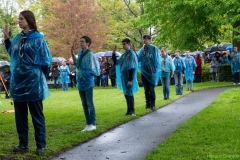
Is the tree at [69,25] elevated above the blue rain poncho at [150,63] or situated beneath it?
elevated above

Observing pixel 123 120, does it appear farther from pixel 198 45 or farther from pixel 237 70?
pixel 198 45

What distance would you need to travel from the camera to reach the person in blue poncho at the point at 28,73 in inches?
258

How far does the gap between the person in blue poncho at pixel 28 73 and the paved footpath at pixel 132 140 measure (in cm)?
64

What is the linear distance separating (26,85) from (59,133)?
7.63ft

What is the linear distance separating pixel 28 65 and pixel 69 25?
39.9 metres

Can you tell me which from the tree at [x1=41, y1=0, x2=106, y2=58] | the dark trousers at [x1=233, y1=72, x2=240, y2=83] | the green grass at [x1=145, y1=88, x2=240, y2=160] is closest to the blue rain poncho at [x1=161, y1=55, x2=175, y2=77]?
the green grass at [x1=145, y1=88, x2=240, y2=160]

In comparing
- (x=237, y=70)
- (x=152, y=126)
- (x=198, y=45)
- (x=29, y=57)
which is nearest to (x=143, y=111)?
(x=152, y=126)

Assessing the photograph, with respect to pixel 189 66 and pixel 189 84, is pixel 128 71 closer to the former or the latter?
pixel 189 66

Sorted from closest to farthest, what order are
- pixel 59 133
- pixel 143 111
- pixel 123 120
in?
pixel 59 133 → pixel 123 120 → pixel 143 111

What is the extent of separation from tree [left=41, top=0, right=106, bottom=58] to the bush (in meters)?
19.9

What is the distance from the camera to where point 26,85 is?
21.5 feet

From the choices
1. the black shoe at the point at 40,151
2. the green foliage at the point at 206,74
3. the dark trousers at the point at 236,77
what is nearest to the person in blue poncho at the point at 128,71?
the black shoe at the point at 40,151

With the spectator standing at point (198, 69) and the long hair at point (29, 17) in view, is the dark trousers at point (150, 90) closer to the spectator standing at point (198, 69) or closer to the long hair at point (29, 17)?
the long hair at point (29, 17)

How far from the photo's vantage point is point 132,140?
7.93 m
